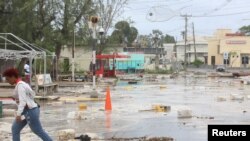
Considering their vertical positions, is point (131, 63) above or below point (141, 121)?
above

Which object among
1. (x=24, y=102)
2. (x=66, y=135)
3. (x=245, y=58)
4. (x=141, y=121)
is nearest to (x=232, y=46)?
(x=245, y=58)

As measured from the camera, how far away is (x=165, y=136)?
13.4 meters

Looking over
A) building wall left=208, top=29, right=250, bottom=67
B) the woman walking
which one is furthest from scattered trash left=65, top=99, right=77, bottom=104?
building wall left=208, top=29, right=250, bottom=67

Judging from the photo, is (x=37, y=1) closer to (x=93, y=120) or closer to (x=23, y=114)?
(x=93, y=120)

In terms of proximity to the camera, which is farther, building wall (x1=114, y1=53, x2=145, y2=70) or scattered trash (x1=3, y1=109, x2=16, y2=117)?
building wall (x1=114, y1=53, x2=145, y2=70)

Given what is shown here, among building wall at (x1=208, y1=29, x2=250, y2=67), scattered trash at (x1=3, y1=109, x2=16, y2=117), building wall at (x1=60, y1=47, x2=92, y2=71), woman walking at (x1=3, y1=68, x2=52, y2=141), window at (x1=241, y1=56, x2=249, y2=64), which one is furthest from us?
window at (x1=241, y1=56, x2=249, y2=64)

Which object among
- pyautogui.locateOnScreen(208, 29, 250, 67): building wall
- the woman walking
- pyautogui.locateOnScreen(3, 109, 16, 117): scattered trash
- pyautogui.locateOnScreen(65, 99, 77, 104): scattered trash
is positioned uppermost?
pyautogui.locateOnScreen(208, 29, 250, 67): building wall

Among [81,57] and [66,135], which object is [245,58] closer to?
[81,57]

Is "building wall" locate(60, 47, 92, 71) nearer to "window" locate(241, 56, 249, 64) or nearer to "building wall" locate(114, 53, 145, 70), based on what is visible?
"building wall" locate(114, 53, 145, 70)

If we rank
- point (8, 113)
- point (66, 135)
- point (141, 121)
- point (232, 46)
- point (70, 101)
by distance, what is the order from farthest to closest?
1. point (232, 46)
2. point (70, 101)
3. point (8, 113)
4. point (141, 121)
5. point (66, 135)

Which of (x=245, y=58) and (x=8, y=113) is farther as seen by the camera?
(x=245, y=58)

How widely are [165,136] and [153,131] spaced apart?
1.06 meters

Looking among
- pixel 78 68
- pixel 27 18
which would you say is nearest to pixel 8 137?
pixel 27 18

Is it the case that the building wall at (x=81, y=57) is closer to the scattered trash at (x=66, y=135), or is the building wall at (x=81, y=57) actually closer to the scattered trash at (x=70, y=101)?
the scattered trash at (x=70, y=101)
